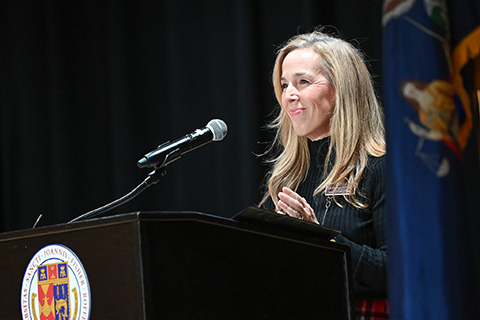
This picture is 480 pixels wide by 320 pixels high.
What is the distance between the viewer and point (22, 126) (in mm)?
3797

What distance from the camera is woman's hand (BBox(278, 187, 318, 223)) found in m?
1.66

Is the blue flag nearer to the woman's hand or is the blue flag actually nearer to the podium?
the podium

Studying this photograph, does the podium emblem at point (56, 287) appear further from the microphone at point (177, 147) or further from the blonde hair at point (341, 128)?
the blonde hair at point (341, 128)

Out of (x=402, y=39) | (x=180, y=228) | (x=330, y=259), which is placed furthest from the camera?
(x=330, y=259)

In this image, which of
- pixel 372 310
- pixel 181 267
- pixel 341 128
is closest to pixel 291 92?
pixel 341 128

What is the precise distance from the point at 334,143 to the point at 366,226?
33 cm

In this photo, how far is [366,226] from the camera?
1979 mm

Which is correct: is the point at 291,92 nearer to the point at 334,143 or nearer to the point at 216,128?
the point at 334,143

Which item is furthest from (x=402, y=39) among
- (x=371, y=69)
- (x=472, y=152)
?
(x=371, y=69)

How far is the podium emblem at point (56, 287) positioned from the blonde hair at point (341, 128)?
955 millimetres

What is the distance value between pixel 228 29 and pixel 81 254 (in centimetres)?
214

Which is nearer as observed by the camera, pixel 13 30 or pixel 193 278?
pixel 193 278

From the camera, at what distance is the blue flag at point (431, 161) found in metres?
0.80

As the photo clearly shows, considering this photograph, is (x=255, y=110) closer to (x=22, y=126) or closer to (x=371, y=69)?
(x=371, y=69)
